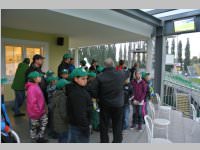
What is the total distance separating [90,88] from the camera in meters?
2.67

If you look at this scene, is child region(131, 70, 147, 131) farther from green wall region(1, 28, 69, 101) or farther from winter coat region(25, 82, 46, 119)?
green wall region(1, 28, 69, 101)

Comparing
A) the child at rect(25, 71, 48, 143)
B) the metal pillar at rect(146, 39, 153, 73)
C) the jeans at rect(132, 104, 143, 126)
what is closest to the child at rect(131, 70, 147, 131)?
the jeans at rect(132, 104, 143, 126)

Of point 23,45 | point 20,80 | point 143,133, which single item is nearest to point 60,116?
point 143,133

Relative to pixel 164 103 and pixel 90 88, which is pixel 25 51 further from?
pixel 164 103

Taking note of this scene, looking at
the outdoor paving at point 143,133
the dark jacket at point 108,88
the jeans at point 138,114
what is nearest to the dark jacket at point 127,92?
the jeans at point 138,114

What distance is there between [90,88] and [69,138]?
742 mm

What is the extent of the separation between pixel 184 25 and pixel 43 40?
4687mm

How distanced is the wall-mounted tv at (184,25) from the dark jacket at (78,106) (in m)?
4.82

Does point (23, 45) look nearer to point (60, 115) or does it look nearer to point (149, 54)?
point (60, 115)

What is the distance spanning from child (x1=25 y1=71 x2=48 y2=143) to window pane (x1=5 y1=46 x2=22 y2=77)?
3432 millimetres

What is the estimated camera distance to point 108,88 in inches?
107

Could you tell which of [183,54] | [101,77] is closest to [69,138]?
[101,77]

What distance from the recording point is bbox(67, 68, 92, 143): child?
2.08m

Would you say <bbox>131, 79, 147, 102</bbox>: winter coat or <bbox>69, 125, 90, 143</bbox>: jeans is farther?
<bbox>131, 79, 147, 102</bbox>: winter coat
